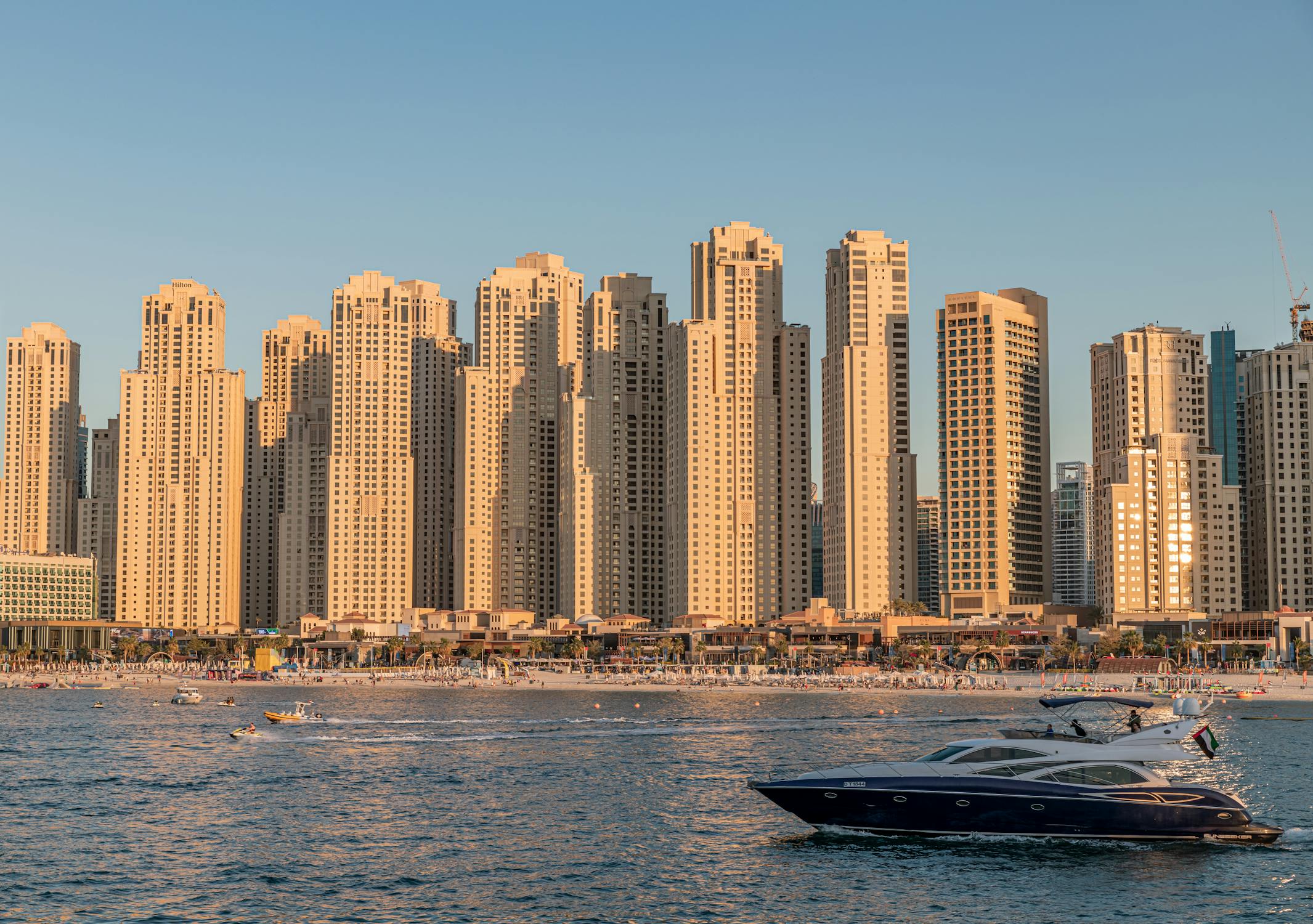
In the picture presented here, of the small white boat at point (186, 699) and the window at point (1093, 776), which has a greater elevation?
the window at point (1093, 776)

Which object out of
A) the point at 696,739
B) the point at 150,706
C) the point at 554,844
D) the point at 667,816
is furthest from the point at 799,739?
the point at 150,706

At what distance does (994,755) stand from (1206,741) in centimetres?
1336

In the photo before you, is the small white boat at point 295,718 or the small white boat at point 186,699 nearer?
the small white boat at point 295,718

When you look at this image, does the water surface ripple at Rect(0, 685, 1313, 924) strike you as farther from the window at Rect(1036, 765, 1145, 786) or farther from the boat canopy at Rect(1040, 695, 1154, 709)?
the boat canopy at Rect(1040, 695, 1154, 709)

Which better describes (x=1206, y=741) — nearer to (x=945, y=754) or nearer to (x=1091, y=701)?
(x=1091, y=701)

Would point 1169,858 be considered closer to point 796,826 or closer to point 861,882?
point 861,882

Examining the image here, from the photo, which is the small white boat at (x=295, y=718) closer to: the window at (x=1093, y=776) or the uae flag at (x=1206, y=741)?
the uae flag at (x=1206, y=741)

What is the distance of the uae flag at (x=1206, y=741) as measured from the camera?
7075cm

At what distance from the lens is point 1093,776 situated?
6506cm

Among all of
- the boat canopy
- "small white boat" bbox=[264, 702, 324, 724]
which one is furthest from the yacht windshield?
"small white boat" bbox=[264, 702, 324, 724]

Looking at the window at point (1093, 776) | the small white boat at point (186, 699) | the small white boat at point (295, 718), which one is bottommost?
the small white boat at point (186, 699)

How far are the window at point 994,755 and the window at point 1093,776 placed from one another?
1257mm

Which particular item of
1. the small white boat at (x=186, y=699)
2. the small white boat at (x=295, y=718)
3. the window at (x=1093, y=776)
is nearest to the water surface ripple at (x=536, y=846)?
the window at (x=1093, y=776)

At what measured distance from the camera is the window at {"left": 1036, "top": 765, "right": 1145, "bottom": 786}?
65.0 m
